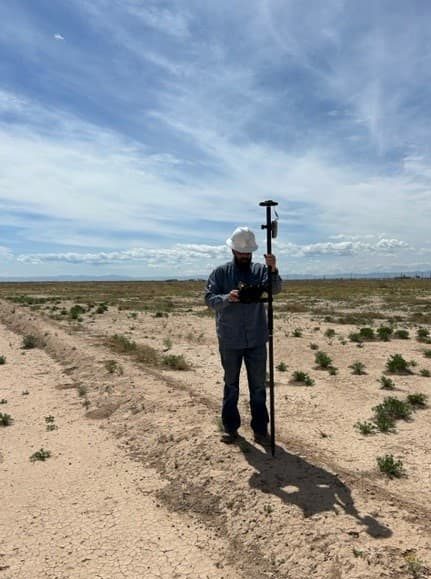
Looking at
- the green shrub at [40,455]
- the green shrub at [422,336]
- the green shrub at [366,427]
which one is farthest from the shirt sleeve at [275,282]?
the green shrub at [422,336]

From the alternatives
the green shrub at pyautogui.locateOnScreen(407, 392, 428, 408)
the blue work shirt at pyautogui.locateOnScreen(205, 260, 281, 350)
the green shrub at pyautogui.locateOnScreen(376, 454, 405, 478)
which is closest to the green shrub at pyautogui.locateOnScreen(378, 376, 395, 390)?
the green shrub at pyautogui.locateOnScreen(407, 392, 428, 408)

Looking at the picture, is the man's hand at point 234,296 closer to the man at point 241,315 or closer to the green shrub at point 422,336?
the man at point 241,315

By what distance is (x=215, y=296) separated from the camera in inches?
211

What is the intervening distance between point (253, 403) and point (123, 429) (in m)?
2.52

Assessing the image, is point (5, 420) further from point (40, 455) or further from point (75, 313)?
point (75, 313)

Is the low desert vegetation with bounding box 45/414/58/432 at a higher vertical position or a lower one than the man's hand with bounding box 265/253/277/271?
lower

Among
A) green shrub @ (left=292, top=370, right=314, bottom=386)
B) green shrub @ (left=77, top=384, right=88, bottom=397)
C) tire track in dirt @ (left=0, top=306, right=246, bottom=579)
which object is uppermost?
green shrub @ (left=292, top=370, right=314, bottom=386)

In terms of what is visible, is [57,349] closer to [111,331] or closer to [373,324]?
[111,331]

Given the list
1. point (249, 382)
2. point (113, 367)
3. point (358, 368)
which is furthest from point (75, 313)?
point (249, 382)

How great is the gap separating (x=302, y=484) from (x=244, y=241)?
264 centimetres

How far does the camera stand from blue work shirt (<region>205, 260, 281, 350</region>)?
5.46 meters

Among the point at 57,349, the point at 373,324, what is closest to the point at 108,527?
the point at 57,349

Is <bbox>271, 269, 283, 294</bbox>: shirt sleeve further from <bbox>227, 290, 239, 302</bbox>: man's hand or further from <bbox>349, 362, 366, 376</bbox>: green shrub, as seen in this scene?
<bbox>349, 362, 366, 376</bbox>: green shrub

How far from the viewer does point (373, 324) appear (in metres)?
22.3
